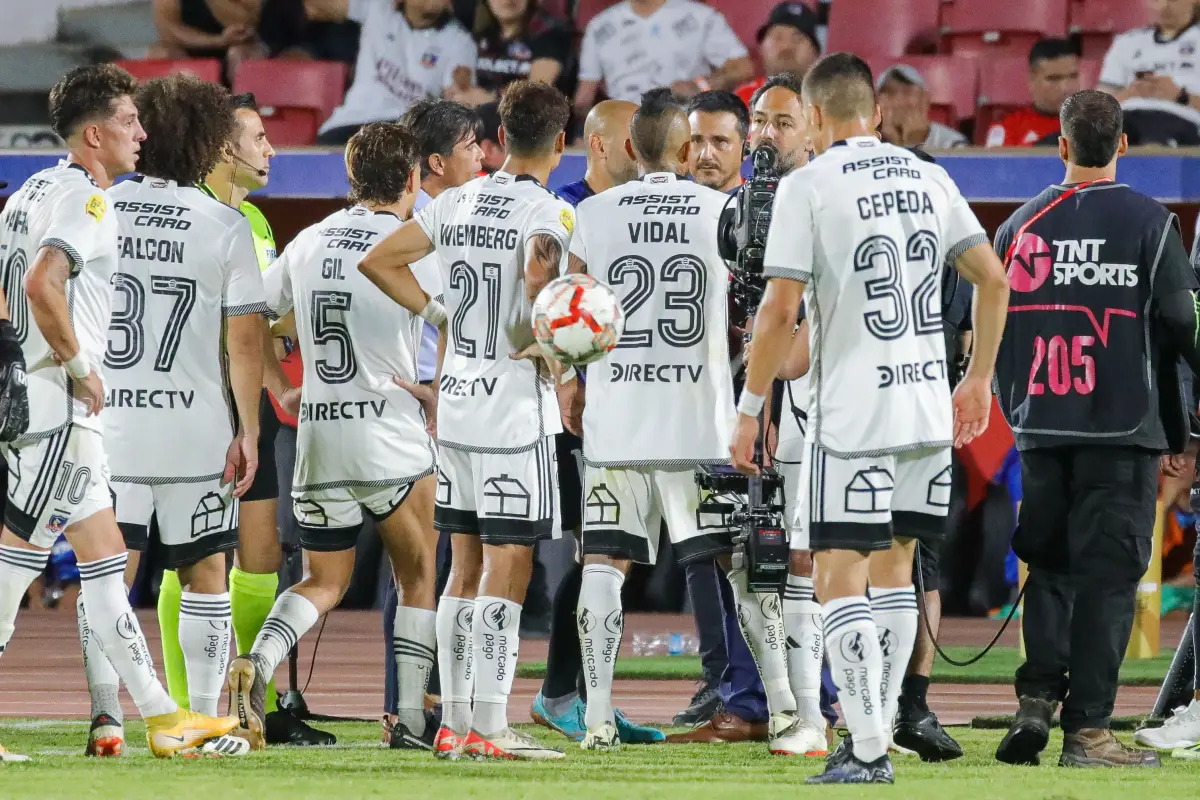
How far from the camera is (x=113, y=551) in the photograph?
5195mm

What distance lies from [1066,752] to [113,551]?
298 cm

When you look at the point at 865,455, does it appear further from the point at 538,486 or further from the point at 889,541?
the point at 538,486

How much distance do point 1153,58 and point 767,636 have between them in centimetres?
769

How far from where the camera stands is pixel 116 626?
515cm

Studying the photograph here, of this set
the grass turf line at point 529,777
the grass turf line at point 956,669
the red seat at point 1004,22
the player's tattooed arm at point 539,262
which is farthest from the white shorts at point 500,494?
the red seat at point 1004,22

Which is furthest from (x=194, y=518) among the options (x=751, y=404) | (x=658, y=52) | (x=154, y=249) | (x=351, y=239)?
(x=658, y=52)

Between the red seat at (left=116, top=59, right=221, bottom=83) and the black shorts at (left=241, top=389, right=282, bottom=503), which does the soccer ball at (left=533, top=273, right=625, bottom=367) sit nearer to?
the black shorts at (left=241, top=389, right=282, bottom=503)

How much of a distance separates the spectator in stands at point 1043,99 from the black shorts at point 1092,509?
21.8ft

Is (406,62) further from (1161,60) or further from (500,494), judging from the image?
(500,494)

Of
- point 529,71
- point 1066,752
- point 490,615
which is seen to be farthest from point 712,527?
point 529,71

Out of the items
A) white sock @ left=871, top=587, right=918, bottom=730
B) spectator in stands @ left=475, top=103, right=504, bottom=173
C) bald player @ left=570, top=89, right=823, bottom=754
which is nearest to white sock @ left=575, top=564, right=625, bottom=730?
bald player @ left=570, top=89, right=823, bottom=754

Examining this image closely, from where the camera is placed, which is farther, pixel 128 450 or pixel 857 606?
pixel 128 450

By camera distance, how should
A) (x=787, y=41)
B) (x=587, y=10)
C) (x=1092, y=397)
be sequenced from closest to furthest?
(x=1092, y=397) → (x=787, y=41) → (x=587, y=10)

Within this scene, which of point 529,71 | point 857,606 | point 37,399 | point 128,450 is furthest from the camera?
point 529,71
